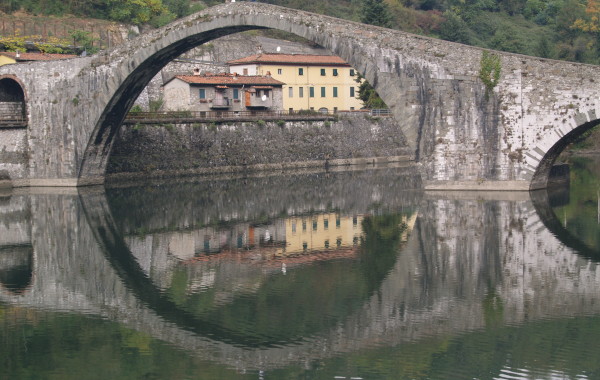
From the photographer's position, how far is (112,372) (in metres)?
12.4

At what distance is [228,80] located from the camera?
51906mm

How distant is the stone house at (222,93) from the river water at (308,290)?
70.3ft

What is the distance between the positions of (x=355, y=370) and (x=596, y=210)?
16717 millimetres

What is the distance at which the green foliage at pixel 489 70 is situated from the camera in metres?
28.8

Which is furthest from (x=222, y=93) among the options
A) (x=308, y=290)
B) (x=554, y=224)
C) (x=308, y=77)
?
(x=308, y=290)

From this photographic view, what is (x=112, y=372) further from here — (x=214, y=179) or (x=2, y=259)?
(x=214, y=179)

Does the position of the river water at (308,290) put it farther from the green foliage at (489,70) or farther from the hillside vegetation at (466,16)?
the hillside vegetation at (466,16)

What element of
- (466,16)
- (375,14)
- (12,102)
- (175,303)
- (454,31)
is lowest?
(175,303)

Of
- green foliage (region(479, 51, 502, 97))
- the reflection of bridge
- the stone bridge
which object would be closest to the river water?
the reflection of bridge

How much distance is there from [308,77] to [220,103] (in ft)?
39.5

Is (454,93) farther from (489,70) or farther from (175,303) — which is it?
(175,303)

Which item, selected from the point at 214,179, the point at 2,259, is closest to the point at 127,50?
the point at 214,179

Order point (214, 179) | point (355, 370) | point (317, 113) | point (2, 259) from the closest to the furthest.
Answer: point (355, 370)
point (2, 259)
point (214, 179)
point (317, 113)

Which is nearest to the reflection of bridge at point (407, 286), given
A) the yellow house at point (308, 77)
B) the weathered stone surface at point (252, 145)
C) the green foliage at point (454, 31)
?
the weathered stone surface at point (252, 145)
